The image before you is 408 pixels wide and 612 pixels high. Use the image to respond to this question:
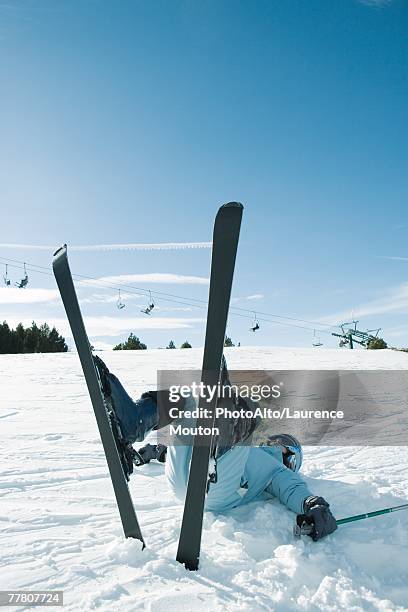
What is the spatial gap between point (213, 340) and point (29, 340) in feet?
123

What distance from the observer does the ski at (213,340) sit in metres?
2.00

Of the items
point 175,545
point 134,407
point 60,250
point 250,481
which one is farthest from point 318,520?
point 60,250

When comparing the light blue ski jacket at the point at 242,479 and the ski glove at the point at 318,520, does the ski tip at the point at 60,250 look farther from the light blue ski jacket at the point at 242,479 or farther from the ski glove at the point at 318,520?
the ski glove at the point at 318,520

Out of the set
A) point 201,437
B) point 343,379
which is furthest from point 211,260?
point 343,379

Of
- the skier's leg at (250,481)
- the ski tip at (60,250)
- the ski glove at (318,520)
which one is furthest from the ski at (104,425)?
the ski glove at (318,520)

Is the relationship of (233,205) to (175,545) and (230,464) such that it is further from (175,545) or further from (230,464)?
(175,545)

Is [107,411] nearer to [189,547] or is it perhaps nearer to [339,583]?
[189,547]

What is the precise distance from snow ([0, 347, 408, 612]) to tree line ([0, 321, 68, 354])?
3410cm

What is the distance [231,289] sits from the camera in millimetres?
2008

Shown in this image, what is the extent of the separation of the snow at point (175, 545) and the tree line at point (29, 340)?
3410cm

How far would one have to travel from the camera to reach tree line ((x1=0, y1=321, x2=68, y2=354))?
35.7 meters

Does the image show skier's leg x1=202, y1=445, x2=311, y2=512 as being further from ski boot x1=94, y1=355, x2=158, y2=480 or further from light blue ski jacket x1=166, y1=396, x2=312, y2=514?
ski boot x1=94, y1=355, x2=158, y2=480

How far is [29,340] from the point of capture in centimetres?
3688

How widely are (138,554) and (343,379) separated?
328 inches
